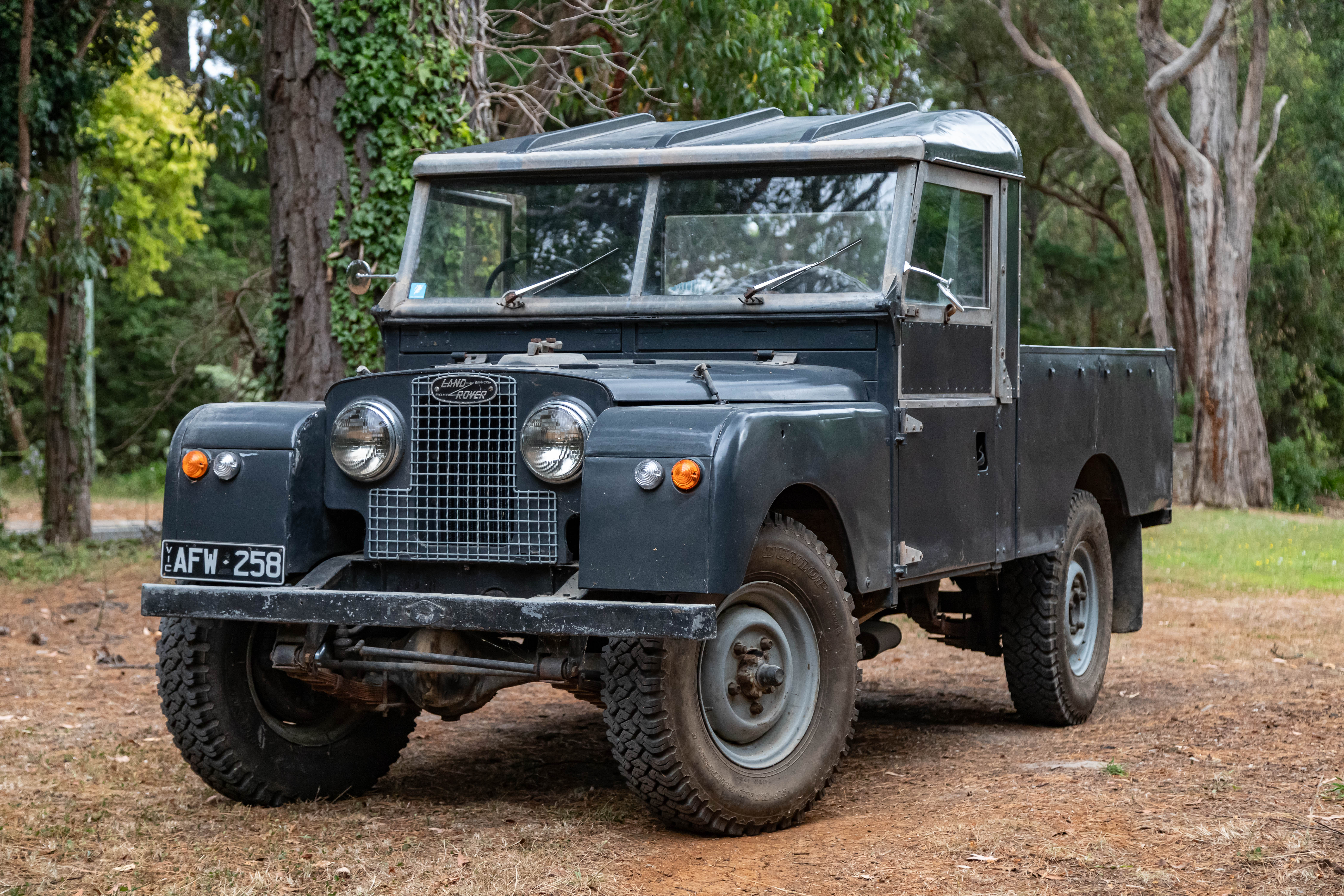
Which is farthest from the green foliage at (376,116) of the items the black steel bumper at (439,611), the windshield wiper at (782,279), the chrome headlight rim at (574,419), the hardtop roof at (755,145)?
the chrome headlight rim at (574,419)

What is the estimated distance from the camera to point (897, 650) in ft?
33.6

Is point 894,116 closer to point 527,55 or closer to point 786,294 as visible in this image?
point 786,294

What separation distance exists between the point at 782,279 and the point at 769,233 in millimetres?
240

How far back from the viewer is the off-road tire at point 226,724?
540 centimetres

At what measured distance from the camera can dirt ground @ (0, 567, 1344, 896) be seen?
178 inches

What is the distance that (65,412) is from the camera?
17141 millimetres

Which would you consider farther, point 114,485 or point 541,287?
point 114,485

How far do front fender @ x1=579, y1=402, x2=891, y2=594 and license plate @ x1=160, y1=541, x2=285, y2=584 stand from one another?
1158mm

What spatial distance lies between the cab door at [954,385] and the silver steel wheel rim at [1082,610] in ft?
3.64

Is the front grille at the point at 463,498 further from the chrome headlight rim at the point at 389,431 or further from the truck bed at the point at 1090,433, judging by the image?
the truck bed at the point at 1090,433

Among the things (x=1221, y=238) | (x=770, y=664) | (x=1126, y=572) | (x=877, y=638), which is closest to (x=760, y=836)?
(x=770, y=664)

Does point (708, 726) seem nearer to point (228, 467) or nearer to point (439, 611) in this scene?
point (439, 611)

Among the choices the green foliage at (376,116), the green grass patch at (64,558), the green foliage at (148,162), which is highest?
the green foliage at (148,162)

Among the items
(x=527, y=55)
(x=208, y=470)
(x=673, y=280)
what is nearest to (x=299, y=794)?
(x=208, y=470)
